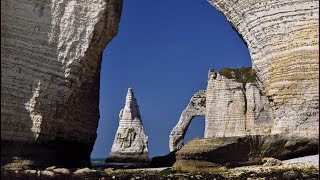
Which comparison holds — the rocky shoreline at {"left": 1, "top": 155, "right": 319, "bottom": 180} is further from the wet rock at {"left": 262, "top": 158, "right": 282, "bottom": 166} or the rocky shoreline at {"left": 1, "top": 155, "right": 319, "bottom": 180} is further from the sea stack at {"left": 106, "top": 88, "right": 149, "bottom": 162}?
the sea stack at {"left": 106, "top": 88, "right": 149, "bottom": 162}

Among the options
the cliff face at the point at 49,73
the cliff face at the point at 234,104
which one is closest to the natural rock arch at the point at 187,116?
the cliff face at the point at 234,104

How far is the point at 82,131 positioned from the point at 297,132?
7435 millimetres

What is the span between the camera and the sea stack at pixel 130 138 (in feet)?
128

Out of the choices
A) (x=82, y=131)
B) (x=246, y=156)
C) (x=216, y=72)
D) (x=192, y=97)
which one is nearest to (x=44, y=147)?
(x=82, y=131)

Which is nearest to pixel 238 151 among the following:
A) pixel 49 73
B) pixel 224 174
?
pixel 224 174

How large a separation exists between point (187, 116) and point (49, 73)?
19824 millimetres

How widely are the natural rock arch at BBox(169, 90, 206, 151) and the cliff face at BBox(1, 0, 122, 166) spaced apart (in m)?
16.6

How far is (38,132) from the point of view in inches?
563

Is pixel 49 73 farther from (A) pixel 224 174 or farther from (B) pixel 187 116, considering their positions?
(B) pixel 187 116

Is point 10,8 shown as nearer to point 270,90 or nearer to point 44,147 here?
point 44,147

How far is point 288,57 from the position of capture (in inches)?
596

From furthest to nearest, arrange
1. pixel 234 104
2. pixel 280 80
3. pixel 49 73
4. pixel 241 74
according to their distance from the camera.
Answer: pixel 241 74, pixel 234 104, pixel 280 80, pixel 49 73

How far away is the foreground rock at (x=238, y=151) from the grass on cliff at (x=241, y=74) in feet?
25.8

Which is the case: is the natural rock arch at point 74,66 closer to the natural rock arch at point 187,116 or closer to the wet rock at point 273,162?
the wet rock at point 273,162
